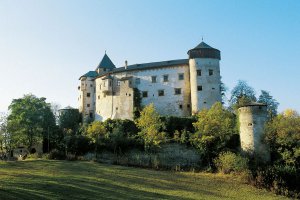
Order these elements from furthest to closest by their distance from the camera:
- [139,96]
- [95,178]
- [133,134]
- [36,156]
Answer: [139,96] < [133,134] < [36,156] < [95,178]

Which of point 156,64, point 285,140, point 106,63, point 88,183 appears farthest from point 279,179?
point 106,63

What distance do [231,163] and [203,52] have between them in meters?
24.3

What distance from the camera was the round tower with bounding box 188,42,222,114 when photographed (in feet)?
198

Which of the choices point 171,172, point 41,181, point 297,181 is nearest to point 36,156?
point 171,172

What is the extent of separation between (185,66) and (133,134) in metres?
16.0

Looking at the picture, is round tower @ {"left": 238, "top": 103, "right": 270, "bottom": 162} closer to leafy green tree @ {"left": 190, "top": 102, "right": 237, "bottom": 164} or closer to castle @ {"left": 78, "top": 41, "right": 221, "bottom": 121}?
leafy green tree @ {"left": 190, "top": 102, "right": 237, "bottom": 164}

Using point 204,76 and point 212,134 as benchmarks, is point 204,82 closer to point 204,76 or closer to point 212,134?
point 204,76

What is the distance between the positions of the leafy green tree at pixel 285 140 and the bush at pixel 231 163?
411cm

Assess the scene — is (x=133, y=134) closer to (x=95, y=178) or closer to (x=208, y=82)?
(x=208, y=82)

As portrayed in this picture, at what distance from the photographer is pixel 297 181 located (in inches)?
1534

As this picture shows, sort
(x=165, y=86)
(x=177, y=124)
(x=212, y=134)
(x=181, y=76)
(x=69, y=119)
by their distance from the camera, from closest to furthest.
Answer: (x=212, y=134) < (x=177, y=124) < (x=181, y=76) < (x=165, y=86) < (x=69, y=119)

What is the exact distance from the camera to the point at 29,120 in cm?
5762

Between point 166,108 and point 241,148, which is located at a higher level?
point 166,108

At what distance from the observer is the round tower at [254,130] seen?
144 ft
